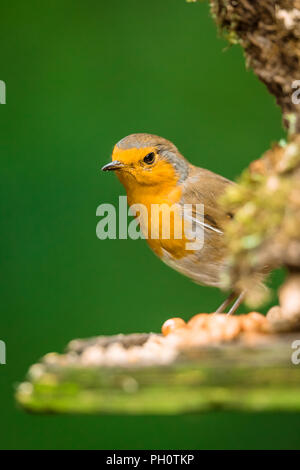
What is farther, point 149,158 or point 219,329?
point 149,158

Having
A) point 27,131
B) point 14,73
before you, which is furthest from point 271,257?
point 14,73

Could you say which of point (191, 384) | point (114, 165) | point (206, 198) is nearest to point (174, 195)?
point (206, 198)

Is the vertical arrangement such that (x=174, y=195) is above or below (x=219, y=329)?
above

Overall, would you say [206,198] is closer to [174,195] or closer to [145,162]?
[174,195]

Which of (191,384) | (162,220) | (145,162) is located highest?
(145,162)

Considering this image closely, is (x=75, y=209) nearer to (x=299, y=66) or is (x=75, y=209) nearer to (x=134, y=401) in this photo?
(x=299, y=66)

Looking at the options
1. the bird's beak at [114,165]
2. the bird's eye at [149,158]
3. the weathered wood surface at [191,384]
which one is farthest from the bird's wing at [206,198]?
the weathered wood surface at [191,384]

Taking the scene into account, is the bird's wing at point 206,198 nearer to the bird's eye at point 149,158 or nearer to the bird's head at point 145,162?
the bird's head at point 145,162
